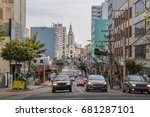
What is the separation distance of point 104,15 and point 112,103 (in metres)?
188

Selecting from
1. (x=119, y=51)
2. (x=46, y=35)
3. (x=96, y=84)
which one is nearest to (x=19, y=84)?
(x=96, y=84)

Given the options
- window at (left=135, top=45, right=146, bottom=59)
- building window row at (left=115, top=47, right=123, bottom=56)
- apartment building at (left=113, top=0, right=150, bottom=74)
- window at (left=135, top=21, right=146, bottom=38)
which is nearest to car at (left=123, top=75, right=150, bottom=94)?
apartment building at (left=113, top=0, right=150, bottom=74)

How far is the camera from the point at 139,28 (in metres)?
70.6

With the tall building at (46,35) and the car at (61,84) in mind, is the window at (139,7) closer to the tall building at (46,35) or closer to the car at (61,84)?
the car at (61,84)

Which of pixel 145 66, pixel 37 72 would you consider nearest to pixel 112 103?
pixel 145 66

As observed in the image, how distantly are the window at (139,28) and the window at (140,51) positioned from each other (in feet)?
6.39

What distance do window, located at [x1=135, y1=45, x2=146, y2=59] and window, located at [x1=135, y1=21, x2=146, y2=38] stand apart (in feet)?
6.39

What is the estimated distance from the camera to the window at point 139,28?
66.8 meters

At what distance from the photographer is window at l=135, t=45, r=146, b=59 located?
67.8 metres

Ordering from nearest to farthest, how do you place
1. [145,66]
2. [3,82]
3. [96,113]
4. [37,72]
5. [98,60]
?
1. [96,113]
2. [3,82]
3. [145,66]
4. [37,72]
5. [98,60]

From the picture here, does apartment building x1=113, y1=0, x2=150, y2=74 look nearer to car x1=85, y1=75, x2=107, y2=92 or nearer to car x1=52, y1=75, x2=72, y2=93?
car x1=85, y1=75, x2=107, y2=92

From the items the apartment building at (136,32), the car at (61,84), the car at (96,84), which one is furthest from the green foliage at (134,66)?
the car at (61,84)

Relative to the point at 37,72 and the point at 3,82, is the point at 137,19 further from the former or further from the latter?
the point at 37,72

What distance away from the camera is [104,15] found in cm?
19425
